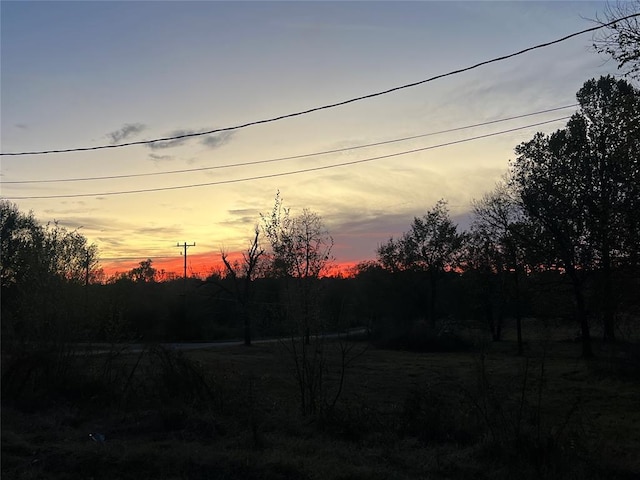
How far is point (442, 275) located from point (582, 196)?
101 ft

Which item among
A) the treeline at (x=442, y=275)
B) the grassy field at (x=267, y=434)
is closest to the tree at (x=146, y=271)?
the treeline at (x=442, y=275)

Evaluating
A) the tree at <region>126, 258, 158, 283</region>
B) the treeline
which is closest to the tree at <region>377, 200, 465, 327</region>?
the treeline

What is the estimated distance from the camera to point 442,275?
54656 mm

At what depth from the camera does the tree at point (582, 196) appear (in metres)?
18.9

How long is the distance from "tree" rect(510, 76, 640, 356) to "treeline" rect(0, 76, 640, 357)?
0.23 feet

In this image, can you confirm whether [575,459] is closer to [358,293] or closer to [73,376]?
[73,376]

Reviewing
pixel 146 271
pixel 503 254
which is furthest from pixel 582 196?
pixel 146 271

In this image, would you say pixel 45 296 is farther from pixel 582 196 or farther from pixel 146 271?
pixel 146 271

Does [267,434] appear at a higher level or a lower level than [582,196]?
lower

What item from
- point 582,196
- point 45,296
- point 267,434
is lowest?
point 267,434

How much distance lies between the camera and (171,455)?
23.6 ft

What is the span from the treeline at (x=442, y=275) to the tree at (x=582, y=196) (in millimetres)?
69

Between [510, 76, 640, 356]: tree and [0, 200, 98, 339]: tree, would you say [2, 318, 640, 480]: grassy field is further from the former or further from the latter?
[510, 76, 640, 356]: tree

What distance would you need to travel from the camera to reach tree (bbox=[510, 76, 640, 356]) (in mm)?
18875
